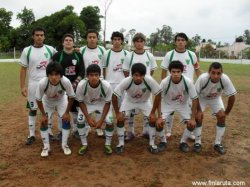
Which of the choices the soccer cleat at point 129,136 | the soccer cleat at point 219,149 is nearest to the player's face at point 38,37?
the soccer cleat at point 129,136

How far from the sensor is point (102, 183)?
4.77 m

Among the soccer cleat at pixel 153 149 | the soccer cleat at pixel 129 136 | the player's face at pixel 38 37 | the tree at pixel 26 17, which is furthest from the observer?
the tree at pixel 26 17

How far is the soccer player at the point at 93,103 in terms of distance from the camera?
5.89 m

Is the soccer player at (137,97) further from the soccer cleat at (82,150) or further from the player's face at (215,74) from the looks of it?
the player's face at (215,74)

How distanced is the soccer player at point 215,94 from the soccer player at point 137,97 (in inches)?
32.5

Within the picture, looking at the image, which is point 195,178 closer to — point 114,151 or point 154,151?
point 154,151

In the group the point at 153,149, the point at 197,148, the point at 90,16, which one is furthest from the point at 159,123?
the point at 90,16

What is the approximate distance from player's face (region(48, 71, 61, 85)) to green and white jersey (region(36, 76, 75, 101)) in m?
0.10

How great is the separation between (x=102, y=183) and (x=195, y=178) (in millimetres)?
1382

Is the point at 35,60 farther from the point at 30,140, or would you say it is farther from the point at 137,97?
the point at 137,97

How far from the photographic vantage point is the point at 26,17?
54469mm

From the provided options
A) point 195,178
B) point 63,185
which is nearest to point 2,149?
point 63,185

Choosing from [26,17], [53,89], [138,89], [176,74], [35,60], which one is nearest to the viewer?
[176,74]

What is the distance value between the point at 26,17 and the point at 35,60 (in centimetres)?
5158
